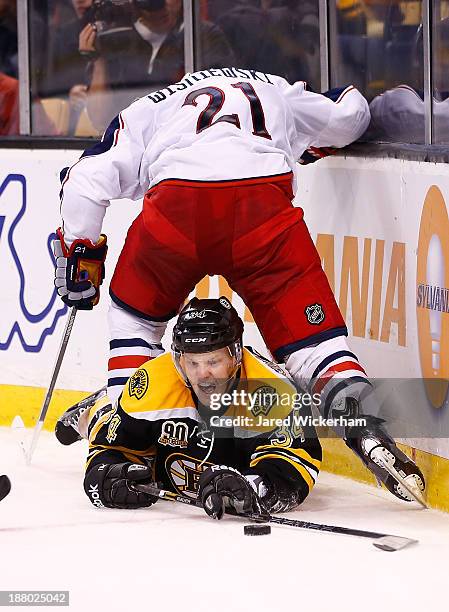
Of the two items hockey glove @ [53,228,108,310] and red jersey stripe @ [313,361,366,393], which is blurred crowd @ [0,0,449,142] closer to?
red jersey stripe @ [313,361,366,393]

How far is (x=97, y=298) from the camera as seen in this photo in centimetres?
484

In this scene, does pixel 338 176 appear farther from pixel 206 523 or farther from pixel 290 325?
pixel 206 523

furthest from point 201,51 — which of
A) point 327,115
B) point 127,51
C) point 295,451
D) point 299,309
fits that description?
point 295,451

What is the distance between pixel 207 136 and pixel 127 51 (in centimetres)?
169

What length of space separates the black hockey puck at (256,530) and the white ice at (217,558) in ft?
0.07

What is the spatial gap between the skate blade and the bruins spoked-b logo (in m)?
0.67

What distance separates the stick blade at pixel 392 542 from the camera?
12.1 feet

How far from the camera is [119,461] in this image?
14.0ft

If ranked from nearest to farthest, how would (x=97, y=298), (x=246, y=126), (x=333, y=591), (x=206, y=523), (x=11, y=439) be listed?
(x=333, y=591), (x=206, y=523), (x=246, y=126), (x=97, y=298), (x=11, y=439)

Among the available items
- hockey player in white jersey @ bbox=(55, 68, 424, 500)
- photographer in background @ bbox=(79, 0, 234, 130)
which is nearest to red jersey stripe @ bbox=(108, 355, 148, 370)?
hockey player in white jersey @ bbox=(55, 68, 424, 500)

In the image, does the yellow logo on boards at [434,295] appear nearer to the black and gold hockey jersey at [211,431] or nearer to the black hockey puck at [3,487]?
the black and gold hockey jersey at [211,431]

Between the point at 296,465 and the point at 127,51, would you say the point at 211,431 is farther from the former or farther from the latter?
the point at 127,51

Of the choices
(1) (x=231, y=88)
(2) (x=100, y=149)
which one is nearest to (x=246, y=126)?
(1) (x=231, y=88)

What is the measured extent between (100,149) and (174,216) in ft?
1.38
